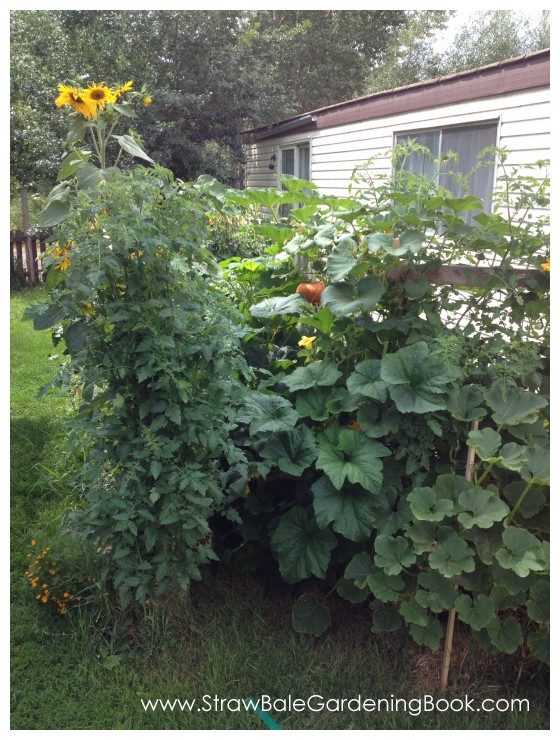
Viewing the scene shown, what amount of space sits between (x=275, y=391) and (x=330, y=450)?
18.4 inches

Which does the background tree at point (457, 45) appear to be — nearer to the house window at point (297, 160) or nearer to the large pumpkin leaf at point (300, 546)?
the house window at point (297, 160)

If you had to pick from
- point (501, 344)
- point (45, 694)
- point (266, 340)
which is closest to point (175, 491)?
point (45, 694)

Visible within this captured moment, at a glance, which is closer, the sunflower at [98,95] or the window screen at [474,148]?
the sunflower at [98,95]

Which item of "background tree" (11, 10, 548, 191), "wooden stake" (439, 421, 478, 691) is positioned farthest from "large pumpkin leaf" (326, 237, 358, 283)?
"background tree" (11, 10, 548, 191)

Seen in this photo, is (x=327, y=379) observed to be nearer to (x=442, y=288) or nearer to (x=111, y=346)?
(x=442, y=288)

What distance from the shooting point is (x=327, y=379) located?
224 centimetres

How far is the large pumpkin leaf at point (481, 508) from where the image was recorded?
184 cm

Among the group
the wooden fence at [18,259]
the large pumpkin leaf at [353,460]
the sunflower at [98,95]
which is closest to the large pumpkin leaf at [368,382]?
the large pumpkin leaf at [353,460]

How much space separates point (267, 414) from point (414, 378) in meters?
0.51

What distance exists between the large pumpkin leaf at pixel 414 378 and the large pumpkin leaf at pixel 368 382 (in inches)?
1.6

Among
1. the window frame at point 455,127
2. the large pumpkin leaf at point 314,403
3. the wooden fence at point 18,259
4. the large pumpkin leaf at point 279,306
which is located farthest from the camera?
the wooden fence at point 18,259

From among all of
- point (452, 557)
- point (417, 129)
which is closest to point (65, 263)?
point (452, 557)

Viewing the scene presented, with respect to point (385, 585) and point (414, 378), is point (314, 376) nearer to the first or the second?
point (414, 378)

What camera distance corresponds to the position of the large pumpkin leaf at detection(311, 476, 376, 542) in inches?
79.1
